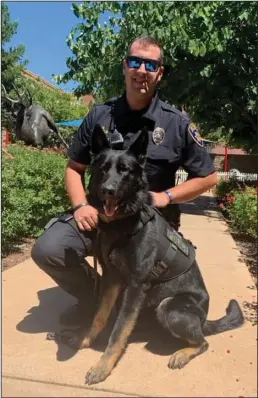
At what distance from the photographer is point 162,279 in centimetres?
250

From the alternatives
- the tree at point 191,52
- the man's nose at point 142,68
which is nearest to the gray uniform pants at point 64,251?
the man's nose at point 142,68

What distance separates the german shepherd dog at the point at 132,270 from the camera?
2.16 metres

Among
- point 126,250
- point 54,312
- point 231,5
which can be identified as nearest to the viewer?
point 126,250

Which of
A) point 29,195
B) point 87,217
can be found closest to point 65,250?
point 87,217

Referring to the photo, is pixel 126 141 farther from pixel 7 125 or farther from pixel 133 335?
pixel 7 125

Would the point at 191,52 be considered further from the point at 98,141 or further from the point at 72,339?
the point at 72,339

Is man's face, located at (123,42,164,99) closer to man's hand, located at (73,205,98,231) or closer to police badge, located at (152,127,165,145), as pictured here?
police badge, located at (152,127,165,145)

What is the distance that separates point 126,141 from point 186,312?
1118 millimetres

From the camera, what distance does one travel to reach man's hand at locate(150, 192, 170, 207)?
2.43 metres

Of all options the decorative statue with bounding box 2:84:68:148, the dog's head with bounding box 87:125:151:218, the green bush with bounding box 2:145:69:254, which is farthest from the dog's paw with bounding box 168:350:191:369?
the decorative statue with bounding box 2:84:68:148

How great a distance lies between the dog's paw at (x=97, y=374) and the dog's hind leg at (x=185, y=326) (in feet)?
1.19

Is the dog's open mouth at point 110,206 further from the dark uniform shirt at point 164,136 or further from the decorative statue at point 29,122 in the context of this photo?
the decorative statue at point 29,122

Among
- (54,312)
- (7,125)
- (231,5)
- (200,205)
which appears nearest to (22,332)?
(54,312)

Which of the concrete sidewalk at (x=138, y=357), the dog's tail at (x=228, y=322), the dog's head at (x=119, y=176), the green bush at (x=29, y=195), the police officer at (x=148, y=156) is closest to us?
the concrete sidewalk at (x=138, y=357)
